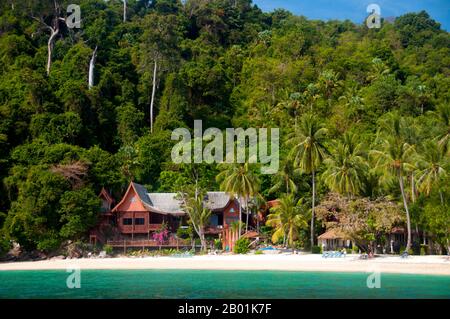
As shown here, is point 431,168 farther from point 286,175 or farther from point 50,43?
point 50,43

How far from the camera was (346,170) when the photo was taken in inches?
1534

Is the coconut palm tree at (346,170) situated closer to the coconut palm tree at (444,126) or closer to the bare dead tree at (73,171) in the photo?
the coconut palm tree at (444,126)

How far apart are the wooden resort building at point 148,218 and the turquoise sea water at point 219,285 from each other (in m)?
11.4

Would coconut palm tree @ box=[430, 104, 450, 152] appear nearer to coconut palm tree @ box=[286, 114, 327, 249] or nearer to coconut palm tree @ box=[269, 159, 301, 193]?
coconut palm tree @ box=[286, 114, 327, 249]

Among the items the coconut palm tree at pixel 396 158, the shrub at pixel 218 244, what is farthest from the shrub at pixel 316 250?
the shrub at pixel 218 244

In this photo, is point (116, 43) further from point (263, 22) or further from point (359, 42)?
point (359, 42)

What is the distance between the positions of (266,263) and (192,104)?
98.4 feet

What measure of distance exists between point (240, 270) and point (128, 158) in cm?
1972

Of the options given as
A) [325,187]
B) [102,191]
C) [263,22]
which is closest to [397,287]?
[325,187]

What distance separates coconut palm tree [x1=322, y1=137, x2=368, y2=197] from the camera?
3884 centimetres

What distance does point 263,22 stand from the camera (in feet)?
273

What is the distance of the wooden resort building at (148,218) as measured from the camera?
143ft

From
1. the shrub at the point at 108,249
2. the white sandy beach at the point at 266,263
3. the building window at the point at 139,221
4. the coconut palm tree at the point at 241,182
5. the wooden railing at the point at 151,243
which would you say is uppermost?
the coconut palm tree at the point at 241,182

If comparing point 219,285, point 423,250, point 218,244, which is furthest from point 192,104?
point 219,285
